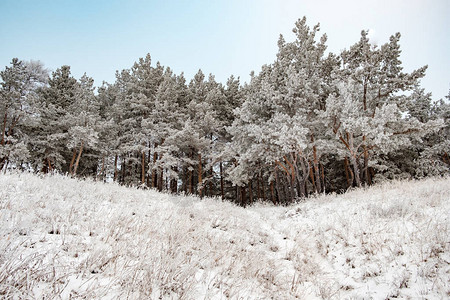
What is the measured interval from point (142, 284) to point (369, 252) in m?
4.54

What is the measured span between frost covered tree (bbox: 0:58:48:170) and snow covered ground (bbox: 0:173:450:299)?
1536 cm

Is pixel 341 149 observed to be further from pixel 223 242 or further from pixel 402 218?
pixel 223 242

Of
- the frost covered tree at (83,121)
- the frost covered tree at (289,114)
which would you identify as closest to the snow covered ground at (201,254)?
the frost covered tree at (289,114)

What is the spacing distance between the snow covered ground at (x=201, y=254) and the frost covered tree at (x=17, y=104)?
15361mm

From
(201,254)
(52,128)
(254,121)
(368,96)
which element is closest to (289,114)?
(254,121)

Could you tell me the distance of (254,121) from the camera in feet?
52.6

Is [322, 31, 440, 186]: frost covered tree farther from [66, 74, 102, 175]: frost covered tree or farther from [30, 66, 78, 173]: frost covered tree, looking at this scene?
[30, 66, 78, 173]: frost covered tree

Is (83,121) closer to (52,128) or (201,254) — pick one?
(52,128)

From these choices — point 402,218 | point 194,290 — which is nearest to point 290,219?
point 402,218

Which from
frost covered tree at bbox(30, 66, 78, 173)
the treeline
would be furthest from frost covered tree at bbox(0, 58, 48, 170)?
frost covered tree at bbox(30, 66, 78, 173)

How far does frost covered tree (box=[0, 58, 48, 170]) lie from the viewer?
684 inches

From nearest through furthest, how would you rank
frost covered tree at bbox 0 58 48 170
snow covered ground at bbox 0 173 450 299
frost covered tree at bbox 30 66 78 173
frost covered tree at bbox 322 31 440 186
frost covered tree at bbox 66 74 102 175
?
snow covered ground at bbox 0 173 450 299
frost covered tree at bbox 322 31 440 186
frost covered tree at bbox 0 58 48 170
frost covered tree at bbox 66 74 102 175
frost covered tree at bbox 30 66 78 173

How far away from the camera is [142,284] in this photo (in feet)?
8.24

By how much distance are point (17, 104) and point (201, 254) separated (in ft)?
76.0
